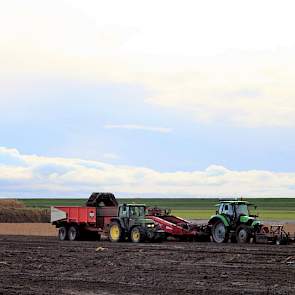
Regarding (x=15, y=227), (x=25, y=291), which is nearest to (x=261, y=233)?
(x=25, y=291)

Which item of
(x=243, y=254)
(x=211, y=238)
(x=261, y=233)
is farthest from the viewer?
(x=211, y=238)

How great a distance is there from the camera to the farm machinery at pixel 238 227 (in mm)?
38438

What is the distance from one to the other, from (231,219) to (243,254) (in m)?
9.87

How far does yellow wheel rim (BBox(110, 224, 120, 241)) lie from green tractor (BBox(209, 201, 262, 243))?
5.21m

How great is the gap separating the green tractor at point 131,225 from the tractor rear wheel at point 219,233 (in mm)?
2770

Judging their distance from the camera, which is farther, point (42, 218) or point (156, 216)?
point (42, 218)

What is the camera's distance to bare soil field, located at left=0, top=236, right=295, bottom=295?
64.7 feet

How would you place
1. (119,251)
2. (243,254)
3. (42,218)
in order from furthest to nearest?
(42,218) → (119,251) → (243,254)

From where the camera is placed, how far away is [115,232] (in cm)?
4059

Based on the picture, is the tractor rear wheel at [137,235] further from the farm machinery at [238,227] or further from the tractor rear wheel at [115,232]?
the farm machinery at [238,227]

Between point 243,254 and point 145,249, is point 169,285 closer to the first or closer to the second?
point 243,254

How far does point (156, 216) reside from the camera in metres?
43.5

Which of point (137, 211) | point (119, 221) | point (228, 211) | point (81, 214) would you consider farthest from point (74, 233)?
point (228, 211)

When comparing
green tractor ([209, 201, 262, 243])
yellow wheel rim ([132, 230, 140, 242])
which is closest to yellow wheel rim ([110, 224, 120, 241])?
yellow wheel rim ([132, 230, 140, 242])
